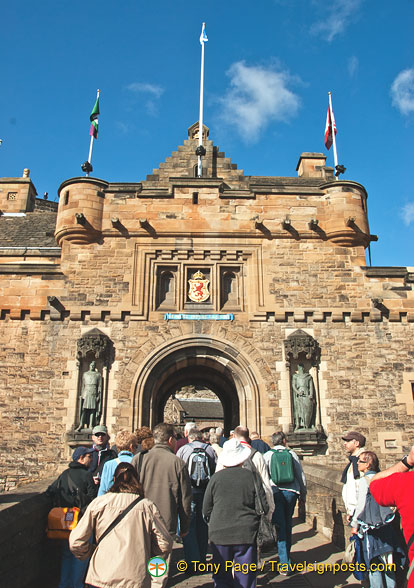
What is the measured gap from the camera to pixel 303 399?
37.9ft

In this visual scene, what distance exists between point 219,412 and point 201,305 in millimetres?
22711

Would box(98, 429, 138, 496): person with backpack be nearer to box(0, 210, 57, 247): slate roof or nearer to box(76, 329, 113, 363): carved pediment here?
box(76, 329, 113, 363): carved pediment

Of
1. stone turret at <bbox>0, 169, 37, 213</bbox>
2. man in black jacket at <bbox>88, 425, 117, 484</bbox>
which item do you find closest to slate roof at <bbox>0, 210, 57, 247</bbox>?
stone turret at <bbox>0, 169, 37, 213</bbox>

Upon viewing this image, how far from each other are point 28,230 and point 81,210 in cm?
541

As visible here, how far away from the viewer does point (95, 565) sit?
3.02 m

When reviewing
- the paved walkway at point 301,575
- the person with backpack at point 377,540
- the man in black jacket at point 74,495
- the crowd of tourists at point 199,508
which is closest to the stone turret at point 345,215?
the crowd of tourists at point 199,508

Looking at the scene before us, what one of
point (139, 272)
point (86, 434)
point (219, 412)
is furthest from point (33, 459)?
point (219, 412)

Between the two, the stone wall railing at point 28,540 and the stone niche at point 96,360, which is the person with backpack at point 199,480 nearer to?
the stone wall railing at point 28,540

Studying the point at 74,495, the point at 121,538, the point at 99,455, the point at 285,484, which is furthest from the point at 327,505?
the point at 121,538

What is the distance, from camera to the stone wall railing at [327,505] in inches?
258

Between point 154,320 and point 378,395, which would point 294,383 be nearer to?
point 378,395

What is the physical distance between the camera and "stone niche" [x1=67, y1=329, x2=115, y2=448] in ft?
37.8

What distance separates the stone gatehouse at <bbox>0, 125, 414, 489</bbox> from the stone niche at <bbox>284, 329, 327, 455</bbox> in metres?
0.03

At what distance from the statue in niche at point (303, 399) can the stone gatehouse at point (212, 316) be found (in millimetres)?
31
